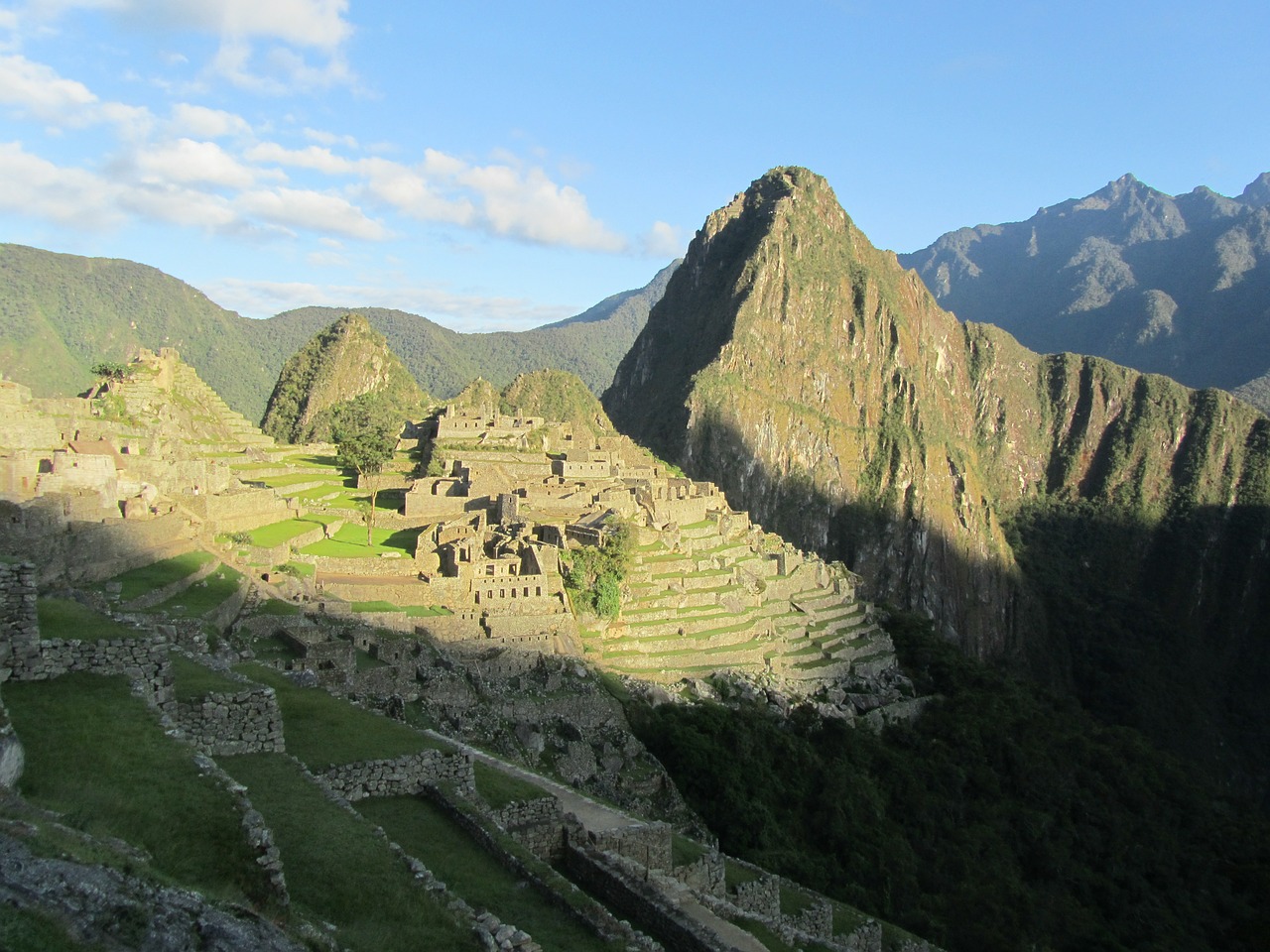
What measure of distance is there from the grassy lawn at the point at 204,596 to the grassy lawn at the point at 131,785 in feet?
41.5

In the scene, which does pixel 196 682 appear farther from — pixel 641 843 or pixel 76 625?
pixel 641 843

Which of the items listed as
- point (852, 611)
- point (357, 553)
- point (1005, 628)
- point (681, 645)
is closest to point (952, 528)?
point (1005, 628)

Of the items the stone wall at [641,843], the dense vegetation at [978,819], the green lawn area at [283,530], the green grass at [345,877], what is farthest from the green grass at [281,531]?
the green grass at [345,877]

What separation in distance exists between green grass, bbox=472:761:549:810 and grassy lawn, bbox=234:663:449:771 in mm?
764

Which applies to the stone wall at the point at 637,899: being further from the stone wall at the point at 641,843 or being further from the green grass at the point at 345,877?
the green grass at the point at 345,877

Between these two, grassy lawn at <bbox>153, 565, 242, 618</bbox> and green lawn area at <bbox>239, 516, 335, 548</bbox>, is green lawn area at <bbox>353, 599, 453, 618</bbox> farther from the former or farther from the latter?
green lawn area at <bbox>239, 516, 335, 548</bbox>

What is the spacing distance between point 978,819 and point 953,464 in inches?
5295

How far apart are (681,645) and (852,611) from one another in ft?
68.3

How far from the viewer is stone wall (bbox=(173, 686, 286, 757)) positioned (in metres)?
8.55

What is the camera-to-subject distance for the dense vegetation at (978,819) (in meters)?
29.9

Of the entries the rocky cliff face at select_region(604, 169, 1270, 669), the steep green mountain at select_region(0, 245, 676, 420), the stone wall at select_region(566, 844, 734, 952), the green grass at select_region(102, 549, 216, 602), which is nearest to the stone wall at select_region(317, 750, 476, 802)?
the stone wall at select_region(566, 844, 734, 952)

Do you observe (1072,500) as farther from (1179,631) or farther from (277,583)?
(277,583)

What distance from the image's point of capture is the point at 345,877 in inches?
278

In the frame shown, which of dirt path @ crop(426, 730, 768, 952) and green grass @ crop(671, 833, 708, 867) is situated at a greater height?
dirt path @ crop(426, 730, 768, 952)
